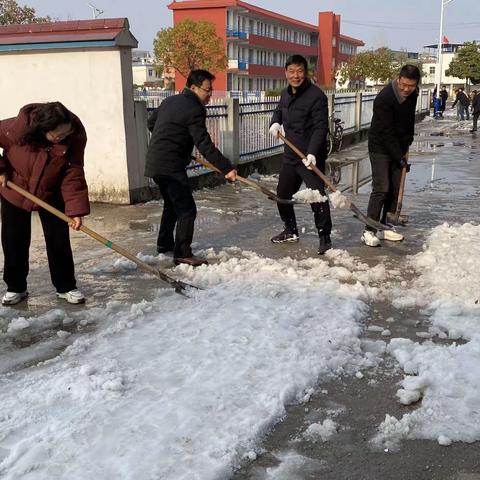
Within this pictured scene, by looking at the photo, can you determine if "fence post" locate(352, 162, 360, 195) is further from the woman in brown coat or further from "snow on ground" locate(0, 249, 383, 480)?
the woman in brown coat

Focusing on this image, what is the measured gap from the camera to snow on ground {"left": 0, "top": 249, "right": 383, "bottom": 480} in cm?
263

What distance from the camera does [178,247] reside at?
5582mm

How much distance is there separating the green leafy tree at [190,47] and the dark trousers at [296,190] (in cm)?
4423

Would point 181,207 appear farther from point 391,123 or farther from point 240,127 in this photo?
point 240,127

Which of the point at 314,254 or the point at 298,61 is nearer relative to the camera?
the point at 298,61

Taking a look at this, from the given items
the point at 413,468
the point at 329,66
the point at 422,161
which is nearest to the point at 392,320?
the point at 413,468

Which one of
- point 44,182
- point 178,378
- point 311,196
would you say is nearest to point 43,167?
point 44,182

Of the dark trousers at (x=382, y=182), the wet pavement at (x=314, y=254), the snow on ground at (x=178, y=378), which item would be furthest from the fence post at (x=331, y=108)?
the snow on ground at (x=178, y=378)

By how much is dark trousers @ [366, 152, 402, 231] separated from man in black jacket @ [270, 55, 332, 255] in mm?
582

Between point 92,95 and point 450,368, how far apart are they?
6.36m

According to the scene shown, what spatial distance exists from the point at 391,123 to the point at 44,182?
3.54 meters

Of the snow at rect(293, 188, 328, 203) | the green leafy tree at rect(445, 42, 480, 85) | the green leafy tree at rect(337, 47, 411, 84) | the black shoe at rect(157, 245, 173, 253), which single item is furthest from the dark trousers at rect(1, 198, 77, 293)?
the green leafy tree at rect(445, 42, 480, 85)

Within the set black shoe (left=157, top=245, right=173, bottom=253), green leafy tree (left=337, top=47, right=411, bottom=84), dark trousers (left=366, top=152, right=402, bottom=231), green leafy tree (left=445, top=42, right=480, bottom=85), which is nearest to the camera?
black shoe (left=157, top=245, right=173, bottom=253)

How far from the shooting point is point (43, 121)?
3.98 m
